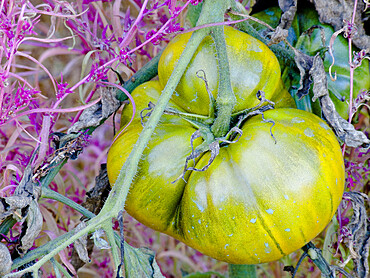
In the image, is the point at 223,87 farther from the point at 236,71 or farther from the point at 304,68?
the point at 304,68

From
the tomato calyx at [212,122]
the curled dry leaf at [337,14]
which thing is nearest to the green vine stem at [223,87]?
the tomato calyx at [212,122]

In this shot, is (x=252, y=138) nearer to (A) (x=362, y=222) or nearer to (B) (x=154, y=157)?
(B) (x=154, y=157)

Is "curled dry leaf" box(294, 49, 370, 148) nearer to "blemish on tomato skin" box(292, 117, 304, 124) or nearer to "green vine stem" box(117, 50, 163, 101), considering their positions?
"blemish on tomato skin" box(292, 117, 304, 124)

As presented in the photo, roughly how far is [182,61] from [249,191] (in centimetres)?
19

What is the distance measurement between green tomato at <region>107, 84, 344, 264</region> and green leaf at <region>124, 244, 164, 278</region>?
8cm

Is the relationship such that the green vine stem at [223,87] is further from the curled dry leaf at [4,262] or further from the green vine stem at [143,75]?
the curled dry leaf at [4,262]

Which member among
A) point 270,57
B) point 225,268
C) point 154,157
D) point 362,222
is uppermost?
point 270,57

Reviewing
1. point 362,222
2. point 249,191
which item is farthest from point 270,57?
point 362,222

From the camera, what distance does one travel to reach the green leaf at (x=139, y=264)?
0.54m

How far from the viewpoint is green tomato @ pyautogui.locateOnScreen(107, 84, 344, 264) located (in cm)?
57

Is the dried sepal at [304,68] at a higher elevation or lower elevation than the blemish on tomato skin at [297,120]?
higher

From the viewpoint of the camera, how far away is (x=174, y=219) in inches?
26.0

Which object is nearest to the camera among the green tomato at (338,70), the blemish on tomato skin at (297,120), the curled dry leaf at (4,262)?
the curled dry leaf at (4,262)

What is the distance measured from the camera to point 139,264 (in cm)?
56
